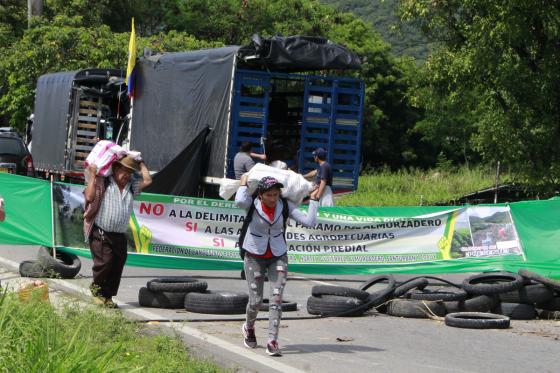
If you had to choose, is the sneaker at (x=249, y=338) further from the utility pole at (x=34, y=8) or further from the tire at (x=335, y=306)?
the utility pole at (x=34, y=8)

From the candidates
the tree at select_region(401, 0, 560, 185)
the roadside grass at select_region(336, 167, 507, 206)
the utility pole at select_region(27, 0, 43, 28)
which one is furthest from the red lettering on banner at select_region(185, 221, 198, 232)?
the utility pole at select_region(27, 0, 43, 28)

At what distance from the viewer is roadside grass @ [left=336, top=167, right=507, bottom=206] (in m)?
31.6

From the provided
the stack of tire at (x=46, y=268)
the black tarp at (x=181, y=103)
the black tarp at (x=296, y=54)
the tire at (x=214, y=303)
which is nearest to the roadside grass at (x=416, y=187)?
the black tarp at (x=181, y=103)

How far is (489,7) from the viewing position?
61.3ft

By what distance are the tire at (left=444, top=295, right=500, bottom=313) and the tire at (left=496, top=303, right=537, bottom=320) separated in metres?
0.10

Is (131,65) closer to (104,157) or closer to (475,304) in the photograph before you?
(104,157)

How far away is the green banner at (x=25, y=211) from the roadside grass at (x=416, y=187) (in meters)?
17.0

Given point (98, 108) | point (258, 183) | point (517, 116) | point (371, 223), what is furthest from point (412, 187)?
point (258, 183)

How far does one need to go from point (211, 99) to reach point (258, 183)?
10.1 meters

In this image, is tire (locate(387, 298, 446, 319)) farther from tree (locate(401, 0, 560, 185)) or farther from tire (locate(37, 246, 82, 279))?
tree (locate(401, 0, 560, 185))

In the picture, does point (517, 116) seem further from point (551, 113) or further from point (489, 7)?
point (489, 7)

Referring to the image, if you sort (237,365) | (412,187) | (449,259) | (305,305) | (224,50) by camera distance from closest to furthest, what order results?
(237,365) < (305,305) < (449,259) < (224,50) < (412,187)

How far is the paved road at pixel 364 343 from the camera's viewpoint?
851cm

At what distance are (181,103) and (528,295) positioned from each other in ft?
33.0
